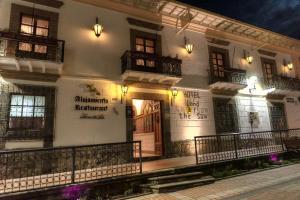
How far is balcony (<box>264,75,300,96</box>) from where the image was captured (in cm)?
1386

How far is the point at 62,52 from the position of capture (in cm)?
815

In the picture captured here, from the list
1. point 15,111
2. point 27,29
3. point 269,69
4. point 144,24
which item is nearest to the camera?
point 15,111

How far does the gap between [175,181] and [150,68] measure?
5.01 meters

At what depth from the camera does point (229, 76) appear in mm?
12094

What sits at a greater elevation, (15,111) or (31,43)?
(31,43)

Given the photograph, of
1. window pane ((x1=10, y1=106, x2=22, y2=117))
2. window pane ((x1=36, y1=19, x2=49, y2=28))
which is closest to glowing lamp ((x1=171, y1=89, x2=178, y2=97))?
window pane ((x1=36, y1=19, x2=49, y2=28))

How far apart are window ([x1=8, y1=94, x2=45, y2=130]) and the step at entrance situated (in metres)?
4.22

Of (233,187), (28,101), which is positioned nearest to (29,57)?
(28,101)

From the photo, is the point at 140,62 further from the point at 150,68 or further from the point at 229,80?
the point at 229,80

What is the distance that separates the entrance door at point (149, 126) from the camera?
10.5 meters

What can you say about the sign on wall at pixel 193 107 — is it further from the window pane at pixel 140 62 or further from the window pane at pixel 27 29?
the window pane at pixel 27 29

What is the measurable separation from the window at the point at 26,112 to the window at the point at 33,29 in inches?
67.2

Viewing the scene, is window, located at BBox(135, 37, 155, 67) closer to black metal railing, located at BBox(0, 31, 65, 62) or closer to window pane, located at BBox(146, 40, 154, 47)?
window pane, located at BBox(146, 40, 154, 47)

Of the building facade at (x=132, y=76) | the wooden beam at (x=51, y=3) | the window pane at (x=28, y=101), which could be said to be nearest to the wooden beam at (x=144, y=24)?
the building facade at (x=132, y=76)
